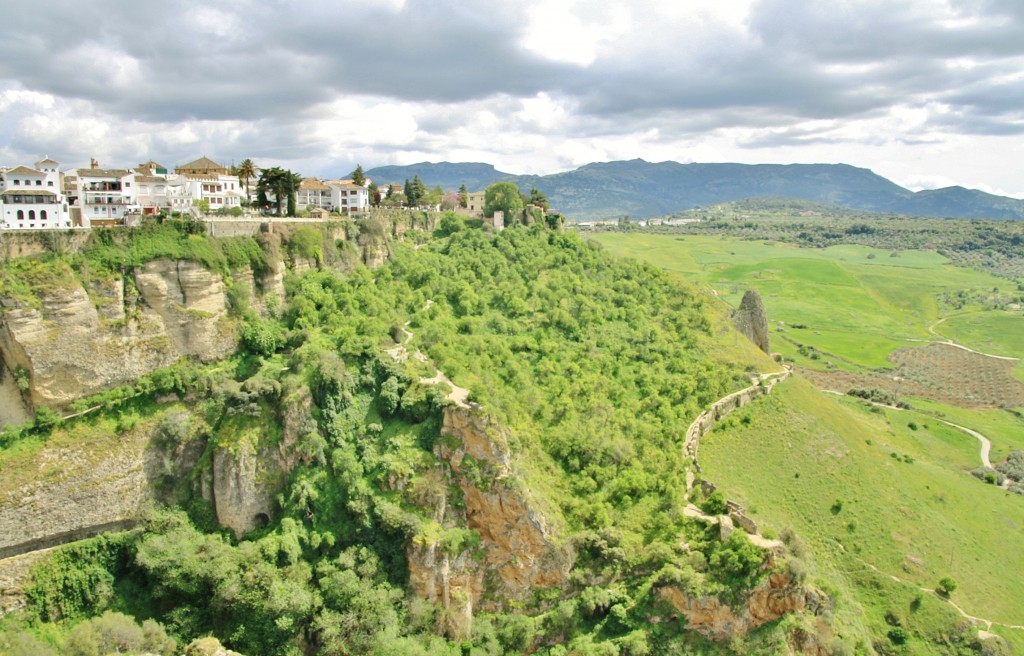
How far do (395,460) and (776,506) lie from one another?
91.4 ft

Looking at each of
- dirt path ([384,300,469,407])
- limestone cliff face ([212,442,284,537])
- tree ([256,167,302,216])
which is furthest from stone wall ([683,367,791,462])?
tree ([256,167,302,216])

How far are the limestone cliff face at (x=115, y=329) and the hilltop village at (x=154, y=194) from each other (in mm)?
5733

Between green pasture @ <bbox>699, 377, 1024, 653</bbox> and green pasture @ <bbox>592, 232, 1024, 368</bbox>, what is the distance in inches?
2038

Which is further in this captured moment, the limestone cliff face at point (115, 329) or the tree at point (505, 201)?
the tree at point (505, 201)

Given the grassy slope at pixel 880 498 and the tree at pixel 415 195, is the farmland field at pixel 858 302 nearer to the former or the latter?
the grassy slope at pixel 880 498

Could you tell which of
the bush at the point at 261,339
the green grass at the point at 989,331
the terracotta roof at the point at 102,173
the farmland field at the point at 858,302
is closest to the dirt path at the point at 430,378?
the bush at the point at 261,339

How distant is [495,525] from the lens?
39844 millimetres

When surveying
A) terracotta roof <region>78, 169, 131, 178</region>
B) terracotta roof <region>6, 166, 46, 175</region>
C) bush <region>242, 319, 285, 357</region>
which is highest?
terracotta roof <region>78, 169, 131, 178</region>

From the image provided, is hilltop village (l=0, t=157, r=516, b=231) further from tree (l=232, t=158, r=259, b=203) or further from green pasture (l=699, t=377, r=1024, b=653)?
green pasture (l=699, t=377, r=1024, b=653)

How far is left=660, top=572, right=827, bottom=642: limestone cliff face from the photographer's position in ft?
121

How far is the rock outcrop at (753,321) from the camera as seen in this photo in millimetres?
75625

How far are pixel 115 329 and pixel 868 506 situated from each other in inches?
2091

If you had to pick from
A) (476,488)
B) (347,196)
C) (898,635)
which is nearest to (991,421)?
(898,635)

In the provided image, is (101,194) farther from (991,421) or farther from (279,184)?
(991,421)
